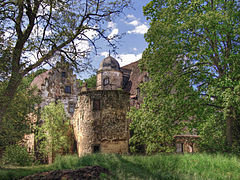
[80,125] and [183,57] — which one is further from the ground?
[183,57]

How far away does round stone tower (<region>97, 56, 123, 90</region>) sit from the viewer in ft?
115

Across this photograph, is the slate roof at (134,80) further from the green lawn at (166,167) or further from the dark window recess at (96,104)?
the green lawn at (166,167)

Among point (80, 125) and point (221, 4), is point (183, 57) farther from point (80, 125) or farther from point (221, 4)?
point (80, 125)

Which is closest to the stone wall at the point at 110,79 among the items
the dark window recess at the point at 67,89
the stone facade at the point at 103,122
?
the dark window recess at the point at 67,89

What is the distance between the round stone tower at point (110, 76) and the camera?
35031 millimetres

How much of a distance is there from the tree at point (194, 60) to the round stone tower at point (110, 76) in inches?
752

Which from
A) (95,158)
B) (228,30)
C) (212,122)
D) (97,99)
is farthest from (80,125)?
(228,30)

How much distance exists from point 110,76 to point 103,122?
1485 cm

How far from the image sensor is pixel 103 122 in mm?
20859

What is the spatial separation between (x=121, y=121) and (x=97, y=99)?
2.56 meters

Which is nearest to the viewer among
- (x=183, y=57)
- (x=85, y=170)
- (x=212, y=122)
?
(x=85, y=170)

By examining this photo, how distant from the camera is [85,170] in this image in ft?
30.5

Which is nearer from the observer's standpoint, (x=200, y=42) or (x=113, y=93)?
(x=200, y=42)

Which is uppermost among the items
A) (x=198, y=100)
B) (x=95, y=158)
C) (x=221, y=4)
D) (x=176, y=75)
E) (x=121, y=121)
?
(x=221, y=4)
